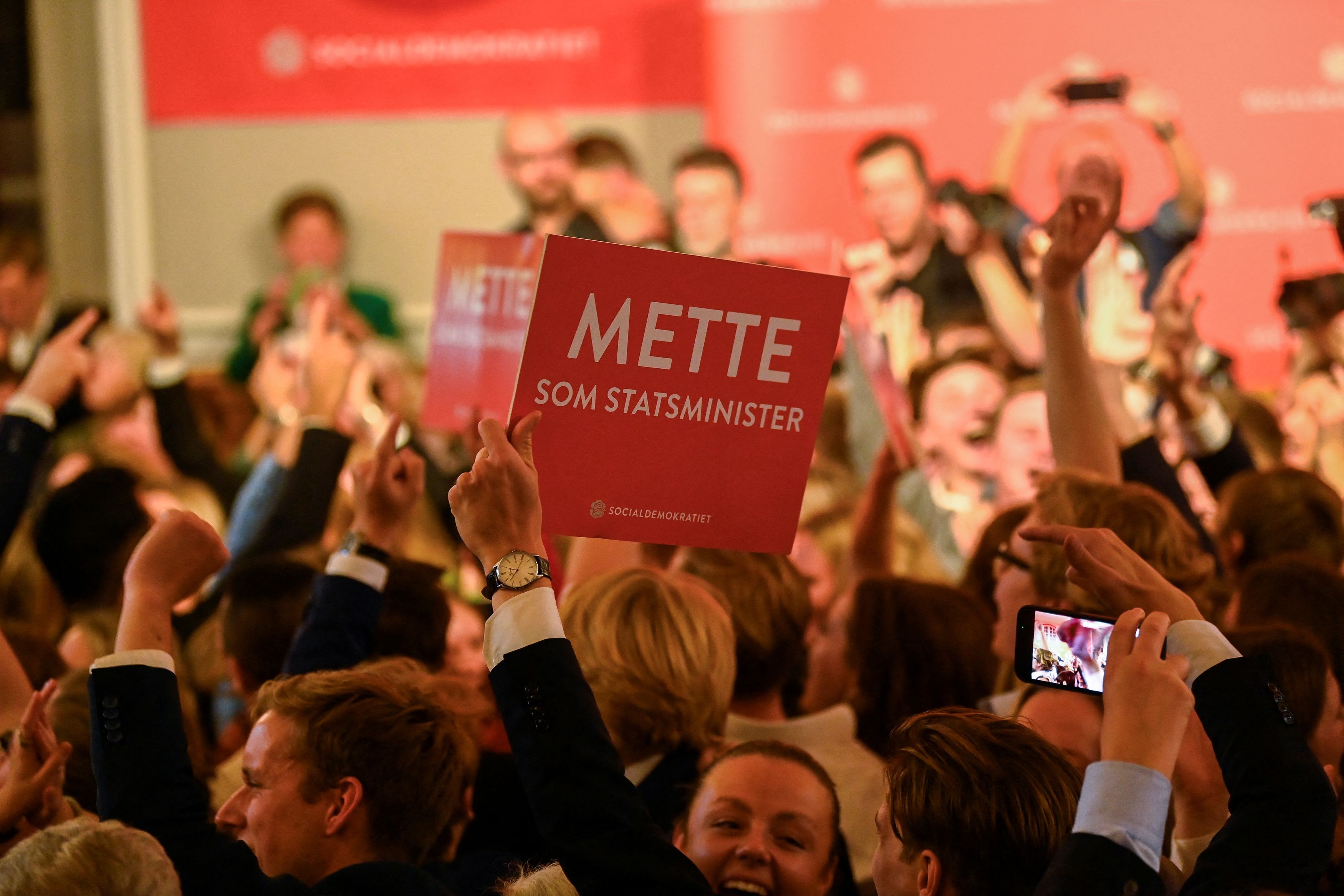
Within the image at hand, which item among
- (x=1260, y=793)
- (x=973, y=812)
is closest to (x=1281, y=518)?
(x=1260, y=793)

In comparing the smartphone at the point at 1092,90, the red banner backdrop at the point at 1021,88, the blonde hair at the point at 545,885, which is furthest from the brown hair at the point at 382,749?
the red banner backdrop at the point at 1021,88

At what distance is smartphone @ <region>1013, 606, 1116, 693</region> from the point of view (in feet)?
6.40

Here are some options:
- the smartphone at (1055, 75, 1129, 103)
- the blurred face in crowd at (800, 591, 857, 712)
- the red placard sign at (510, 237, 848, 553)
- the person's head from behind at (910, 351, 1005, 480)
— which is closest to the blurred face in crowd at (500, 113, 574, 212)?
the person's head from behind at (910, 351, 1005, 480)

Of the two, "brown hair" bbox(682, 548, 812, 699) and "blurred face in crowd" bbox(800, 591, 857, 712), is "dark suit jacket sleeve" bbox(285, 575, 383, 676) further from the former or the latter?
"blurred face in crowd" bbox(800, 591, 857, 712)

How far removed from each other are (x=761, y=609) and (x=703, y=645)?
0.41m

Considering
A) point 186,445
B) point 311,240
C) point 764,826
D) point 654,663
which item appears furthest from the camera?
point 311,240

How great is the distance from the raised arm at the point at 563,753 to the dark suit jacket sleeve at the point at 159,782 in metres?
0.38

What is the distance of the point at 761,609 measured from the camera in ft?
9.61

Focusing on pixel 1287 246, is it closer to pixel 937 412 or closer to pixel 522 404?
Answer: pixel 937 412

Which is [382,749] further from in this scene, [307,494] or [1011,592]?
[307,494]

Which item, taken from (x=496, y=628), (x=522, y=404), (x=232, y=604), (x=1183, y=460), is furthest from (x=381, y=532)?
(x=1183, y=460)

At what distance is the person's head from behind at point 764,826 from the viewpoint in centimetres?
213

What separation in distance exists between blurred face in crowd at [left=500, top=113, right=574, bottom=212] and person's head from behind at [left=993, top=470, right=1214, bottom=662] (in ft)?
14.1

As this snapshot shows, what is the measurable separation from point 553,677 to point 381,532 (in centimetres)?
108
